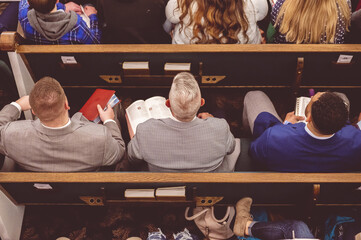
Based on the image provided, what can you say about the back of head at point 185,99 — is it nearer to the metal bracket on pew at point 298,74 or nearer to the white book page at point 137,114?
the white book page at point 137,114

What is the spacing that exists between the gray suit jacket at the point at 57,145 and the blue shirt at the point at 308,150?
90 cm

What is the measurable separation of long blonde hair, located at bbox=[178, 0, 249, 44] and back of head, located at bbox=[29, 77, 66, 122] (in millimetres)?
1012

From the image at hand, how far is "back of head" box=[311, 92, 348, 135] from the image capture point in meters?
1.65

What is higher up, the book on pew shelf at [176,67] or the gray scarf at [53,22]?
the gray scarf at [53,22]

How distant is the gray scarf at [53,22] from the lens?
227 centimetres

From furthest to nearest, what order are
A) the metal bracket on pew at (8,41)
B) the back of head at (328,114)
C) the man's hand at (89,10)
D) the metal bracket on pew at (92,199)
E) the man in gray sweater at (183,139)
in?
the man's hand at (89,10), the metal bracket on pew at (8,41), the metal bracket on pew at (92,199), the man in gray sweater at (183,139), the back of head at (328,114)

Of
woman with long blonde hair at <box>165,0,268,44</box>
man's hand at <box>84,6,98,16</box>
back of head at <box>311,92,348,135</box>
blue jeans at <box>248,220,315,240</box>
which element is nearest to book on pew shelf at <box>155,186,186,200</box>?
blue jeans at <box>248,220,315,240</box>

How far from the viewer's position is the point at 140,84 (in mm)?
2498

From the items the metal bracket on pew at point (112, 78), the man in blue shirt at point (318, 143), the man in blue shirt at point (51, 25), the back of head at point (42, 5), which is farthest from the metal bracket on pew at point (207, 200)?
the back of head at point (42, 5)

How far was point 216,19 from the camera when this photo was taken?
225 centimetres

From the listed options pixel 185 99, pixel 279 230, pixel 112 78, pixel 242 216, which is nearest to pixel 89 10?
pixel 112 78

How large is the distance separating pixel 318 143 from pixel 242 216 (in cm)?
60

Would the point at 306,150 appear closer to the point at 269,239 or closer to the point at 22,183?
the point at 269,239

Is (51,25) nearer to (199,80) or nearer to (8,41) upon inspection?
(8,41)
